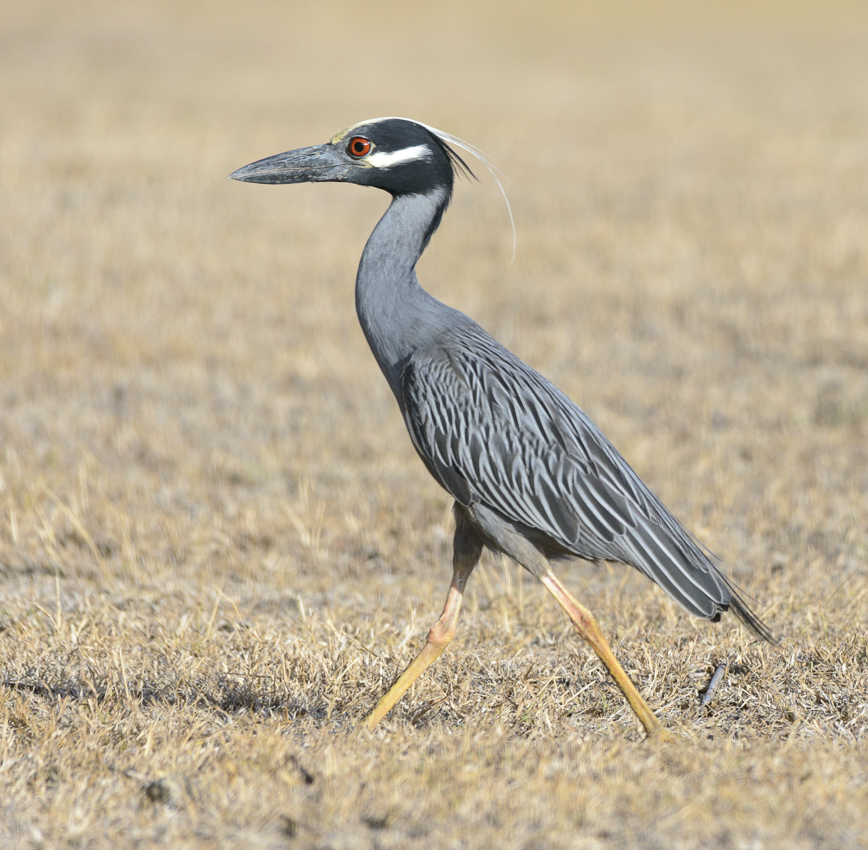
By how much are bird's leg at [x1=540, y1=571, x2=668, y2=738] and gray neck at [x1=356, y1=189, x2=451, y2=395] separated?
102 cm

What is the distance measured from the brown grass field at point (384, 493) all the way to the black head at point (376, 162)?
77.1 inches

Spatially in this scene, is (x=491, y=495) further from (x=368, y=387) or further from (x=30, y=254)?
(x=30, y=254)

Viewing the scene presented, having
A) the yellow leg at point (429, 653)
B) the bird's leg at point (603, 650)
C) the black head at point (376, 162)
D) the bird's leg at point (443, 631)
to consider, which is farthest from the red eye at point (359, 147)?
the bird's leg at point (603, 650)

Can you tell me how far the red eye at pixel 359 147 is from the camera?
451 cm

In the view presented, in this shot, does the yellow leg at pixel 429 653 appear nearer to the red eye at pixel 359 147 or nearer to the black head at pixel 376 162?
the black head at pixel 376 162

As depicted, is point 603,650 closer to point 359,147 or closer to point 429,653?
point 429,653

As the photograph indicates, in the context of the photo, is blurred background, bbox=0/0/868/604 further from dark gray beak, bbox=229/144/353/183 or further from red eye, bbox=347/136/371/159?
red eye, bbox=347/136/371/159

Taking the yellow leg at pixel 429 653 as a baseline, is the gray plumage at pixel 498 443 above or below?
above

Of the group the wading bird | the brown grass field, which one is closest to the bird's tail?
the wading bird

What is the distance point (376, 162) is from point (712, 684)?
99.7 inches

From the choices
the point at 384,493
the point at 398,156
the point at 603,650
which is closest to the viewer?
the point at 603,650

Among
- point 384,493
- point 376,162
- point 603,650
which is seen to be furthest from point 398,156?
point 384,493

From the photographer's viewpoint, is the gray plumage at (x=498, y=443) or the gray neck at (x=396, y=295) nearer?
the gray plumage at (x=498, y=443)

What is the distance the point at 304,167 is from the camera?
15.0ft
